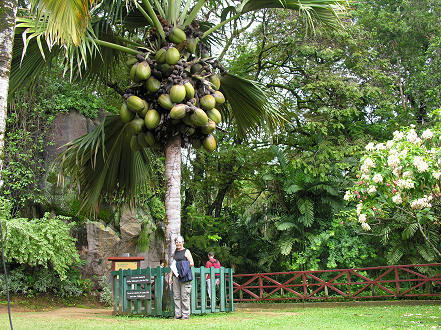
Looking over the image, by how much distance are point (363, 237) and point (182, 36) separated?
974 cm

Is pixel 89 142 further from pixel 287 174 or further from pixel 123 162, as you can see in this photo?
pixel 287 174

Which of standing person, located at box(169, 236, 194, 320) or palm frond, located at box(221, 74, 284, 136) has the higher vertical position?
palm frond, located at box(221, 74, 284, 136)

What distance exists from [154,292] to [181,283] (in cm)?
119

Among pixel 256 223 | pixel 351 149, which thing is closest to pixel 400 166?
pixel 351 149

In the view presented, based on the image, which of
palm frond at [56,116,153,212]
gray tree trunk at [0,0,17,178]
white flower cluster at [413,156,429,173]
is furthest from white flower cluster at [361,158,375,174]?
gray tree trunk at [0,0,17,178]

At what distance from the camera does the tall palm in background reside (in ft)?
28.2

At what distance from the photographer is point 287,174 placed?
15.9 metres

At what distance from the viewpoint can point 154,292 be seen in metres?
9.48

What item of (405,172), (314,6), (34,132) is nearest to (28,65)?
(314,6)

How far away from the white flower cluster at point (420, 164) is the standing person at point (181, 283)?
4.14 meters

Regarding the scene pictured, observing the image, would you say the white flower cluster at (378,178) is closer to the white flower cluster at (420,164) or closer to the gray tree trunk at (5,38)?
the white flower cluster at (420,164)

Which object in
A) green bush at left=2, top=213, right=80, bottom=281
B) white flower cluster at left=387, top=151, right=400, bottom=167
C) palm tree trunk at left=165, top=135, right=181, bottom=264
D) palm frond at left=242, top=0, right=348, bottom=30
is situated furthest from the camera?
green bush at left=2, top=213, right=80, bottom=281

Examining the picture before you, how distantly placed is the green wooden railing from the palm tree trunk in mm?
518

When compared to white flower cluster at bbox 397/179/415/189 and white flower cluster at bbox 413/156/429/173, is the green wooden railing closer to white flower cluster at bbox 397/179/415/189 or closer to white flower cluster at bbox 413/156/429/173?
white flower cluster at bbox 397/179/415/189
